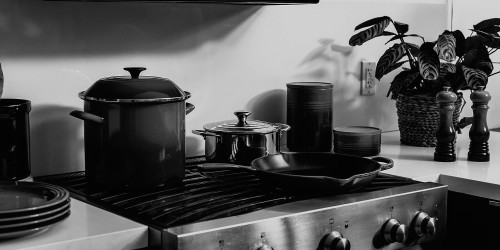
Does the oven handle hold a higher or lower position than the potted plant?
lower

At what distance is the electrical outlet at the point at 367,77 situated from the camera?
101 inches

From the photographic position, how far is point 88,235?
52.6 inches

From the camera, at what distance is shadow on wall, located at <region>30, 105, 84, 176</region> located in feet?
6.16

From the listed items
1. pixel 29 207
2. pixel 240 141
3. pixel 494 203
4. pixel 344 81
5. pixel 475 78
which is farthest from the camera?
pixel 344 81

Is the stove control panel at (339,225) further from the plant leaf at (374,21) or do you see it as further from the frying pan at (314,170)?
the plant leaf at (374,21)

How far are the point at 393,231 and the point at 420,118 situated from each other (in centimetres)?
75

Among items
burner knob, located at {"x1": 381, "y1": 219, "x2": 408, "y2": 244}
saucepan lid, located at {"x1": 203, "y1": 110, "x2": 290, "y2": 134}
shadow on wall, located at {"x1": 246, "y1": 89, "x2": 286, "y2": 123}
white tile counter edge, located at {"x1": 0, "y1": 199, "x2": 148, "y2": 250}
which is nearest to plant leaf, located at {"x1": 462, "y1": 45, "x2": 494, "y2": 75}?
shadow on wall, located at {"x1": 246, "y1": 89, "x2": 286, "y2": 123}

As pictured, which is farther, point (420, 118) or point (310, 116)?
point (420, 118)

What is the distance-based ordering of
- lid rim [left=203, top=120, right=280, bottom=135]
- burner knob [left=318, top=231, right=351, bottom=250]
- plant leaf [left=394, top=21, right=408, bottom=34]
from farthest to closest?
plant leaf [left=394, top=21, right=408, bottom=34]
lid rim [left=203, top=120, right=280, bottom=135]
burner knob [left=318, top=231, right=351, bottom=250]

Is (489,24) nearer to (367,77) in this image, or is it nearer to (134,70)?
(367,77)

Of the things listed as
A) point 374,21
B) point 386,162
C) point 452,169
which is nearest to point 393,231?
point 386,162

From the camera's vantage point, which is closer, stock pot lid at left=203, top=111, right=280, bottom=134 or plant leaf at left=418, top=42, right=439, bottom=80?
stock pot lid at left=203, top=111, right=280, bottom=134

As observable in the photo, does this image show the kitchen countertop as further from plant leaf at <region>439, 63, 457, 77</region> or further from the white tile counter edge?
the white tile counter edge

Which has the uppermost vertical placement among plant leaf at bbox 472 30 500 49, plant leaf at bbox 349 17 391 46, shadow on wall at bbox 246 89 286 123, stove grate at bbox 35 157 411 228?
plant leaf at bbox 349 17 391 46
